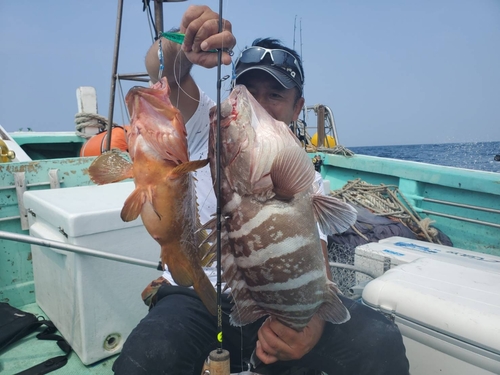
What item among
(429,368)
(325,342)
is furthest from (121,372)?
(429,368)

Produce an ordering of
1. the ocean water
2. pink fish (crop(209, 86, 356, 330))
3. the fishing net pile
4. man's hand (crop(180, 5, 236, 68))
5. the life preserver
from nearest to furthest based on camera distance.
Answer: man's hand (crop(180, 5, 236, 68)), pink fish (crop(209, 86, 356, 330)), the fishing net pile, the life preserver, the ocean water

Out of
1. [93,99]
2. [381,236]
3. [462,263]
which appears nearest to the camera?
[462,263]

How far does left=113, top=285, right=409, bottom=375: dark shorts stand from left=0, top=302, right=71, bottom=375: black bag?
48.3 inches

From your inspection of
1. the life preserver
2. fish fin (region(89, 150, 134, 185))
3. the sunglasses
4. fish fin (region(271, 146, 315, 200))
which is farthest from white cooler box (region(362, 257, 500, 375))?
the life preserver

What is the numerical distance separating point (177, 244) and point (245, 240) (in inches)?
10.9

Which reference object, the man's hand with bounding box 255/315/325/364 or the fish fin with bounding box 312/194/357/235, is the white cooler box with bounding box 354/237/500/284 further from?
the fish fin with bounding box 312/194/357/235

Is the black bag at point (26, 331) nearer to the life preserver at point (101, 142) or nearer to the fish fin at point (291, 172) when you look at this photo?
the fish fin at point (291, 172)

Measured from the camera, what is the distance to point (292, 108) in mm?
2217

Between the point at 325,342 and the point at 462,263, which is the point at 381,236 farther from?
the point at 325,342

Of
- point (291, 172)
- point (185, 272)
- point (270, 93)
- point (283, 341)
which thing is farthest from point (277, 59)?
point (283, 341)

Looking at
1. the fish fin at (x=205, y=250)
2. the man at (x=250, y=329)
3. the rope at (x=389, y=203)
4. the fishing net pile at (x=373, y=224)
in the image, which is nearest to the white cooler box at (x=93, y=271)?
the man at (x=250, y=329)

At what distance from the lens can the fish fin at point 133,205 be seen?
4.33ft

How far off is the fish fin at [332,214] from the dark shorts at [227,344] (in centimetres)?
71

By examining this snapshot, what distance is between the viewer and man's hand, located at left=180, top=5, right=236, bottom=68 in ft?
4.60
